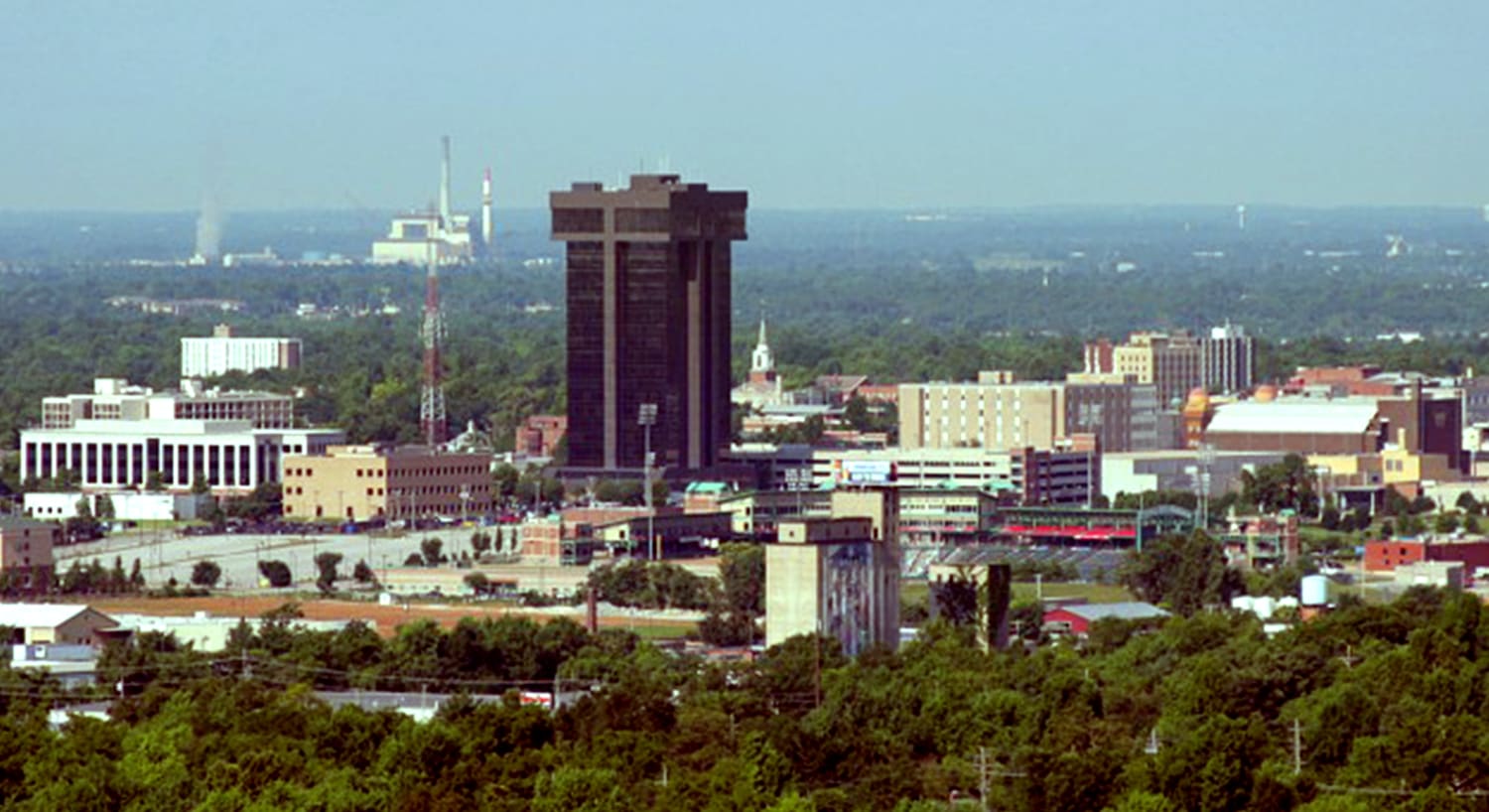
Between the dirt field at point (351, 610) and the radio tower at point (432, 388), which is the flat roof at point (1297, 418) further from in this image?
the dirt field at point (351, 610)

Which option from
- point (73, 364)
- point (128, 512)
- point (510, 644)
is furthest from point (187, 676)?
point (73, 364)

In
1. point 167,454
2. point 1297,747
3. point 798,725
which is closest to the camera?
point 1297,747

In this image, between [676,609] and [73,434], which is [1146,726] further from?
[73,434]

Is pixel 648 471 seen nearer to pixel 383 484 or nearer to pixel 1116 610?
pixel 383 484

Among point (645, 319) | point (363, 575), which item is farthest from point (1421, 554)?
point (645, 319)

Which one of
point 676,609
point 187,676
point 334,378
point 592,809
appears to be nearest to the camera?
point 592,809
